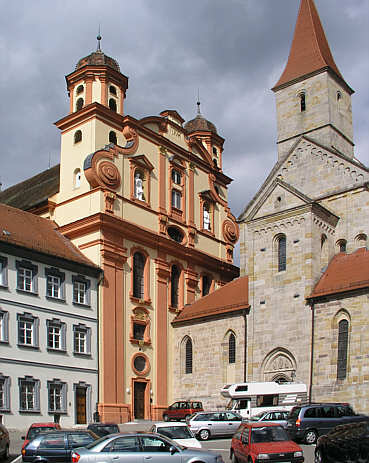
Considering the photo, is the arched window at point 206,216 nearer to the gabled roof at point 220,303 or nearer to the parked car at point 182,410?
the gabled roof at point 220,303

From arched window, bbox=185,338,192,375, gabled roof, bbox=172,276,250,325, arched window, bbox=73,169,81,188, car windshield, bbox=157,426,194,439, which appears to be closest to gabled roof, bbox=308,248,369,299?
gabled roof, bbox=172,276,250,325

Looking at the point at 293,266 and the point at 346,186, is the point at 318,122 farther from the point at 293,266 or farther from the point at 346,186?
the point at 293,266

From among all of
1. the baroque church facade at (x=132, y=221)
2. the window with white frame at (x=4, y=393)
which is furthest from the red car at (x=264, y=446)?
the baroque church facade at (x=132, y=221)

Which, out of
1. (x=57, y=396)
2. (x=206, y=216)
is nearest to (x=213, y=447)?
(x=57, y=396)

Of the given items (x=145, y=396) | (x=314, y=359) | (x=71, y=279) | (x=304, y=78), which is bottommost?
(x=145, y=396)

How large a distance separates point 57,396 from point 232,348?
35.5ft

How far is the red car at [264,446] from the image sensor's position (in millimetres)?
21156

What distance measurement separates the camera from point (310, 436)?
28.3 metres

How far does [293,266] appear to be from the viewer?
42.4 m

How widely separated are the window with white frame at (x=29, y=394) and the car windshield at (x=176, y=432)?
15829 millimetres

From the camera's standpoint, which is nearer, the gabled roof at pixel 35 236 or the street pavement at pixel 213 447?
the street pavement at pixel 213 447

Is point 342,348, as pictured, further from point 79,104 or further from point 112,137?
point 79,104

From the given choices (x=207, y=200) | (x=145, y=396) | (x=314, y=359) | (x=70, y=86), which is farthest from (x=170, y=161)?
(x=314, y=359)

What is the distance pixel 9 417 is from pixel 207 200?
25018 mm
